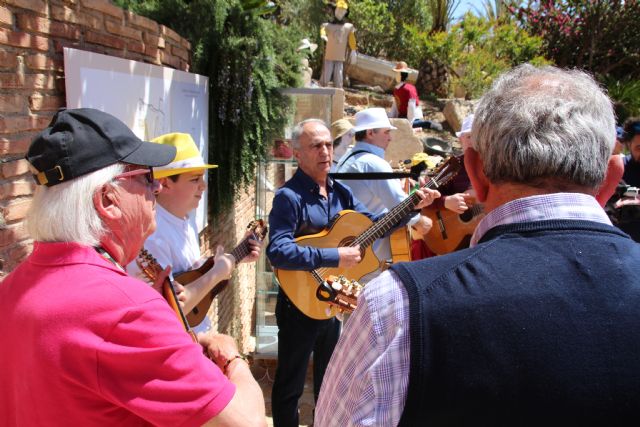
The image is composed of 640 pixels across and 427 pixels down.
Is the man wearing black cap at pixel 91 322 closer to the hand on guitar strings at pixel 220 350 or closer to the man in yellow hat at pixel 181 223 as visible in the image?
the hand on guitar strings at pixel 220 350

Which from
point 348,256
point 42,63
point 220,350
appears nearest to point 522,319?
point 220,350

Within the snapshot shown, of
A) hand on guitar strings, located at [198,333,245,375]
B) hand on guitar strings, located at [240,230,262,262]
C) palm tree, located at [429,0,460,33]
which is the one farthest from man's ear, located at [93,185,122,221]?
palm tree, located at [429,0,460,33]

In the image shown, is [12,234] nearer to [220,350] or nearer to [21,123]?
[21,123]

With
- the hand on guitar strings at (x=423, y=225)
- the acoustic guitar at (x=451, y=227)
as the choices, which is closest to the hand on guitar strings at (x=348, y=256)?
the hand on guitar strings at (x=423, y=225)

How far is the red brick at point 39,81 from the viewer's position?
2.12 meters

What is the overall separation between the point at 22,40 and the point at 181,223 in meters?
0.99

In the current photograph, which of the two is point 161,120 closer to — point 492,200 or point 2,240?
point 2,240

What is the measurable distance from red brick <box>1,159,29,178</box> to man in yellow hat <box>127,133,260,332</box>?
20.5 inches

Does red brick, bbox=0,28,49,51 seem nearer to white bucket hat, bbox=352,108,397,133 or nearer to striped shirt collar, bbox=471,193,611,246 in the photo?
striped shirt collar, bbox=471,193,611,246

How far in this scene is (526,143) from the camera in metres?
1.10

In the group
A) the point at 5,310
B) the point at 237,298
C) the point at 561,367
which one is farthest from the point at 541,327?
the point at 237,298

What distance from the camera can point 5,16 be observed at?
6.51 feet

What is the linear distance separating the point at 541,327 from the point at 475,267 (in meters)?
0.16

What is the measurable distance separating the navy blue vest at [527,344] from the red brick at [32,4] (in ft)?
6.27
